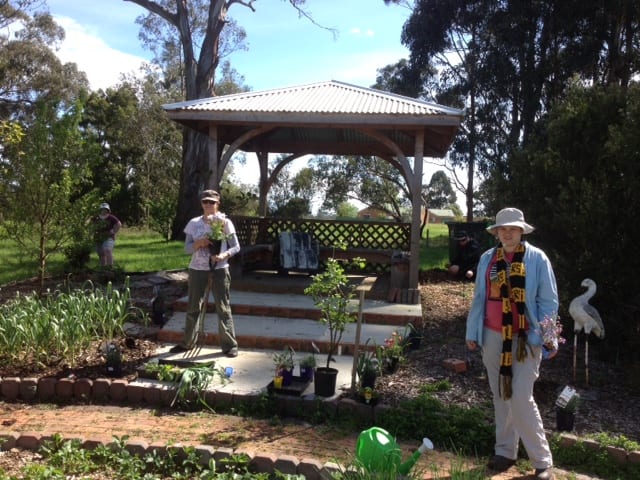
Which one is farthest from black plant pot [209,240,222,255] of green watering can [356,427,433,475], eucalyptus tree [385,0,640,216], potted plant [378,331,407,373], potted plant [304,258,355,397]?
eucalyptus tree [385,0,640,216]

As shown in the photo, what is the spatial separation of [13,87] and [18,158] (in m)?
25.7

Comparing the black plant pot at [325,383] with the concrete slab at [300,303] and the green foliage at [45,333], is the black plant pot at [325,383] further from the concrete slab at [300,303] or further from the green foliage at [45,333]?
the concrete slab at [300,303]

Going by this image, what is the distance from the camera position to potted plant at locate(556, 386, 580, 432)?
11.9ft

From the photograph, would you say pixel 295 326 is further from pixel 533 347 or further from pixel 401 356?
pixel 533 347

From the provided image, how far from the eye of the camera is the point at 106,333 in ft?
17.4

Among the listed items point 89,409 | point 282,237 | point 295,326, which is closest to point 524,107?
point 282,237

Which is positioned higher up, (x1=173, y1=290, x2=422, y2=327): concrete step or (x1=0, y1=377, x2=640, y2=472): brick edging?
(x1=173, y1=290, x2=422, y2=327): concrete step

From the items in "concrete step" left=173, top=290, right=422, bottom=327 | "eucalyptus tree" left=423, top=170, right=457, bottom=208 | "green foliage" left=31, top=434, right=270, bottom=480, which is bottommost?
"green foliage" left=31, top=434, right=270, bottom=480

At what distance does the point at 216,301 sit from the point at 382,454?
276cm

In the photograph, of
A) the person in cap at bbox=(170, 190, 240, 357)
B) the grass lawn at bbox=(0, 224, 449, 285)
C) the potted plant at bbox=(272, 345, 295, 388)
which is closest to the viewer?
the potted plant at bbox=(272, 345, 295, 388)

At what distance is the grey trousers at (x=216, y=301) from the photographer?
16.6ft

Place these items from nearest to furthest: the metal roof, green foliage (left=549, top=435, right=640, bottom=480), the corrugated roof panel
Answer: green foliage (left=549, top=435, right=640, bottom=480) < the metal roof < the corrugated roof panel

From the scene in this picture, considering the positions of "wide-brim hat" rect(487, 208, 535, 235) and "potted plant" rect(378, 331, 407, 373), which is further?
"potted plant" rect(378, 331, 407, 373)

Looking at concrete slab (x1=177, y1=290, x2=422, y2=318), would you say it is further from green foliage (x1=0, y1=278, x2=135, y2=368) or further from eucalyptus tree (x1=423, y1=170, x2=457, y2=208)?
eucalyptus tree (x1=423, y1=170, x2=457, y2=208)
